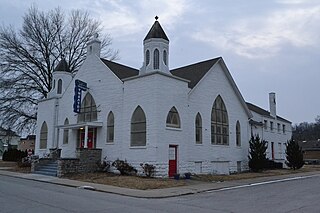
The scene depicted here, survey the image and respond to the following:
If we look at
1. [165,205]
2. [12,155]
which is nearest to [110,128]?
[165,205]

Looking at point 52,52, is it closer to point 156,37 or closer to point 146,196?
point 156,37

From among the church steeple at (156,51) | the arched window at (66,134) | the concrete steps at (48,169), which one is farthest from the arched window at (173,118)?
the arched window at (66,134)

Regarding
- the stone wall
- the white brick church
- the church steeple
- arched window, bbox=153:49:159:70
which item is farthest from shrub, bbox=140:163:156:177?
arched window, bbox=153:49:159:70

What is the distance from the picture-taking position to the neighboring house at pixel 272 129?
124 ft

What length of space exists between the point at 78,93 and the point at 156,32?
Result: 7871 mm

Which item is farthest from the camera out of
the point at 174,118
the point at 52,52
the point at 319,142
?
the point at 319,142

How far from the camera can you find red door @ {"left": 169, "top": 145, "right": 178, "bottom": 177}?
75.5 ft

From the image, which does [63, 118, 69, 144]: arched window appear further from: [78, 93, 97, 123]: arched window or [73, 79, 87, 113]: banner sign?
[73, 79, 87, 113]: banner sign

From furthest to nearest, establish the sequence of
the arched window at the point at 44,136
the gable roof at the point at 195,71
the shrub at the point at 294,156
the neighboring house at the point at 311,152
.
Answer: the neighboring house at the point at 311,152, the shrub at the point at 294,156, the arched window at the point at 44,136, the gable roof at the point at 195,71

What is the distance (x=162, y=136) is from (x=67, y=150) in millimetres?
10382

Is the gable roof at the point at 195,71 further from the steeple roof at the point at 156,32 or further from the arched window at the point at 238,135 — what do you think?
the arched window at the point at 238,135

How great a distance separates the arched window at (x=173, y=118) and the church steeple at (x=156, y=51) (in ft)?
9.40

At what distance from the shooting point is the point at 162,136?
73.3 ft

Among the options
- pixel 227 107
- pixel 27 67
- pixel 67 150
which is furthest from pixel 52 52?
pixel 227 107
